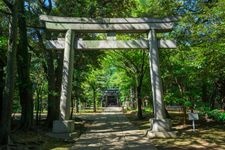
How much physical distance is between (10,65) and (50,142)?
3.89 meters

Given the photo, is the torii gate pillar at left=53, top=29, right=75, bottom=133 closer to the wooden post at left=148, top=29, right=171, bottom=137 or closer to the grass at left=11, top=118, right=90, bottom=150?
the grass at left=11, top=118, right=90, bottom=150

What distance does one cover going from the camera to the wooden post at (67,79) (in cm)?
1409

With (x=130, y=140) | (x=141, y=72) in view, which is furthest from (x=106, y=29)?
(x=141, y=72)

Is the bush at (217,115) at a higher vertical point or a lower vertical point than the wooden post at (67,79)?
lower

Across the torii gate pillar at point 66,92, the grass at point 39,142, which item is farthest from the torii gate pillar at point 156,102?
the torii gate pillar at point 66,92

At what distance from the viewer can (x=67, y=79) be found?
14.4 m

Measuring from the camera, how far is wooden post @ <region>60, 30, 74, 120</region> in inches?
555

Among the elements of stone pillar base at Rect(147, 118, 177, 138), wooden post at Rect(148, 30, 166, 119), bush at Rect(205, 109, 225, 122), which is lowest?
stone pillar base at Rect(147, 118, 177, 138)

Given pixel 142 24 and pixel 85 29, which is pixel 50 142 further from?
pixel 142 24

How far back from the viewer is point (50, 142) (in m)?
12.6

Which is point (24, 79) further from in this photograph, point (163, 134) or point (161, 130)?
point (163, 134)

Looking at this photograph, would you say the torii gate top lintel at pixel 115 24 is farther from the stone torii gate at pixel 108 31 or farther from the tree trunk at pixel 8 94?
the tree trunk at pixel 8 94

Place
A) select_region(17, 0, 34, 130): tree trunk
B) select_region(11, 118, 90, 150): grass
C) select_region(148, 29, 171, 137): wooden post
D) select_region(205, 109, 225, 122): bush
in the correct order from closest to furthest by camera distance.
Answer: select_region(11, 118, 90, 150): grass < select_region(148, 29, 171, 137): wooden post < select_region(17, 0, 34, 130): tree trunk < select_region(205, 109, 225, 122): bush

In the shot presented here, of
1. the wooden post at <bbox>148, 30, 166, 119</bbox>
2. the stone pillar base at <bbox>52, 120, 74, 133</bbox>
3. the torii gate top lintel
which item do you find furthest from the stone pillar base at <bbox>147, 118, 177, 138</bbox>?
the torii gate top lintel
